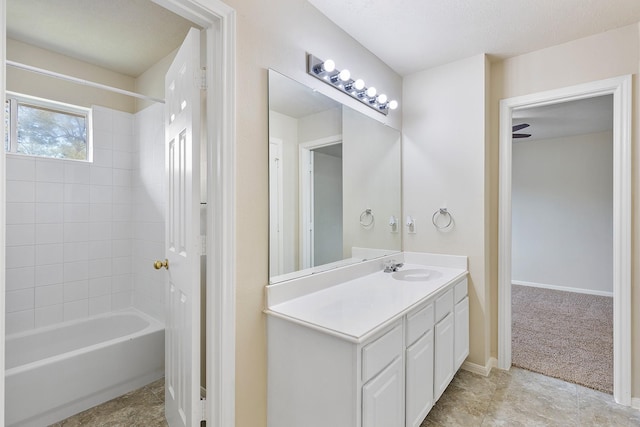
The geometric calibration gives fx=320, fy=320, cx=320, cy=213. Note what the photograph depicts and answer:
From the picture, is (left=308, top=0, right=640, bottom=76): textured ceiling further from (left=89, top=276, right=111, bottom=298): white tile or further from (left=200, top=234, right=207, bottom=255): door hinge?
(left=89, top=276, right=111, bottom=298): white tile

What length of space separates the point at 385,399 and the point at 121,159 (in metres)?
2.83

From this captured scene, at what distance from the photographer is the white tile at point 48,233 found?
95.8 inches

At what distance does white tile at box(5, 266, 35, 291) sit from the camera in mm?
2293

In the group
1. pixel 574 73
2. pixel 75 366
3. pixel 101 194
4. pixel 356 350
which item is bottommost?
pixel 75 366

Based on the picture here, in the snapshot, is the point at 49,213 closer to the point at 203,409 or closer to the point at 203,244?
the point at 203,244

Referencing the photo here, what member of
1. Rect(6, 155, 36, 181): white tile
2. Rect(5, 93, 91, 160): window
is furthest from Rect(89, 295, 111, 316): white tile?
Rect(5, 93, 91, 160): window

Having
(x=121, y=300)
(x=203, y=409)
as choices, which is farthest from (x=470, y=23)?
(x=121, y=300)

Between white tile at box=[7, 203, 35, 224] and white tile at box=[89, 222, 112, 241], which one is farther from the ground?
white tile at box=[7, 203, 35, 224]

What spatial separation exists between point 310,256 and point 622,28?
245cm

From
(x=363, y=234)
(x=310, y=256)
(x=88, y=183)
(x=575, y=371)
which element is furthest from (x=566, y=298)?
(x=88, y=183)

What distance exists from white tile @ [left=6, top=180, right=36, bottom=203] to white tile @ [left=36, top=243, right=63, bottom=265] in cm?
37

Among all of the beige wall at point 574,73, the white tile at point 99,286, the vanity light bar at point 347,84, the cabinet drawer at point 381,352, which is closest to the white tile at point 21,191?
the white tile at point 99,286

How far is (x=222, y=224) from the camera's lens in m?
1.38

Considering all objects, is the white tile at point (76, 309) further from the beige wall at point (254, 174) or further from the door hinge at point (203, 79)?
the door hinge at point (203, 79)
